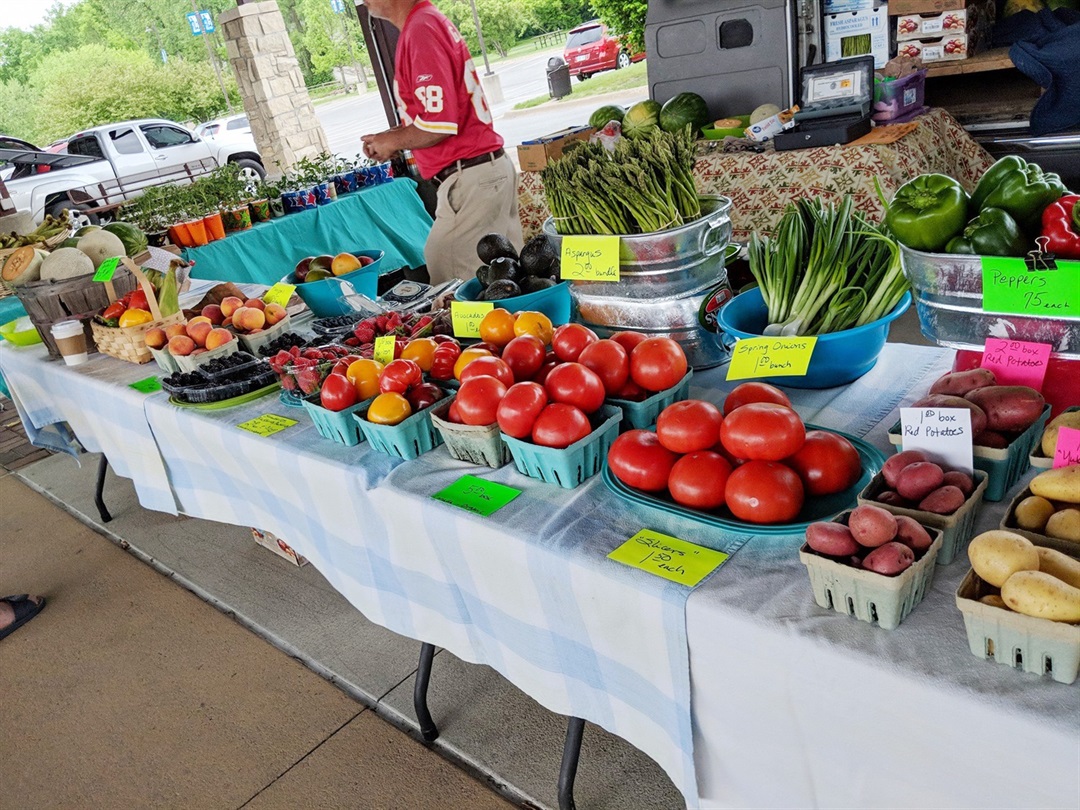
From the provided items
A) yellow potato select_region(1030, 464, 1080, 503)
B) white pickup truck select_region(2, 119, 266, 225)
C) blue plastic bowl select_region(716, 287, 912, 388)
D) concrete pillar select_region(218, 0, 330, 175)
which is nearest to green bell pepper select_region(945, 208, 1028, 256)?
blue plastic bowl select_region(716, 287, 912, 388)

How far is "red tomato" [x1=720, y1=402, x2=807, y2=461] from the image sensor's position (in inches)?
40.7

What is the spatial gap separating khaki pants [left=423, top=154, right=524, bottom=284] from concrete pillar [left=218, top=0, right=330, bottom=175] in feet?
16.5

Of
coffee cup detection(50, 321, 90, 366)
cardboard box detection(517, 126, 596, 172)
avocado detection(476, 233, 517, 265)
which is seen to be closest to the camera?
avocado detection(476, 233, 517, 265)

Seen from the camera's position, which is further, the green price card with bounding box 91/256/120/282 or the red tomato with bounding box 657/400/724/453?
the green price card with bounding box 91/256/120/282

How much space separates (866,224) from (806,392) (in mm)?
349

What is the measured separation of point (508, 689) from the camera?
2.02 metres

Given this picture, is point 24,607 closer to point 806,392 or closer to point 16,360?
point 16,360

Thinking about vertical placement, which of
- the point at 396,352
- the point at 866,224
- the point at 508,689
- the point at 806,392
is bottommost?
the point at 508,689

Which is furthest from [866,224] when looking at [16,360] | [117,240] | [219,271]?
[219,271]

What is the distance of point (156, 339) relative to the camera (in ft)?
7.25

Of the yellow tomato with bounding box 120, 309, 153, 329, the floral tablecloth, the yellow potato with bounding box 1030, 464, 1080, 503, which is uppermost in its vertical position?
the yellow tomato with bounding box 120, 309, 153, 329

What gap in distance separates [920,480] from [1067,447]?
17 cm

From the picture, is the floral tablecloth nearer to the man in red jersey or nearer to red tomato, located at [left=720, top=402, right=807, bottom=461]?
the man in red jersey

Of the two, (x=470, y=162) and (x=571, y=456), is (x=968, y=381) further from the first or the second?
(x=470, y=162)
